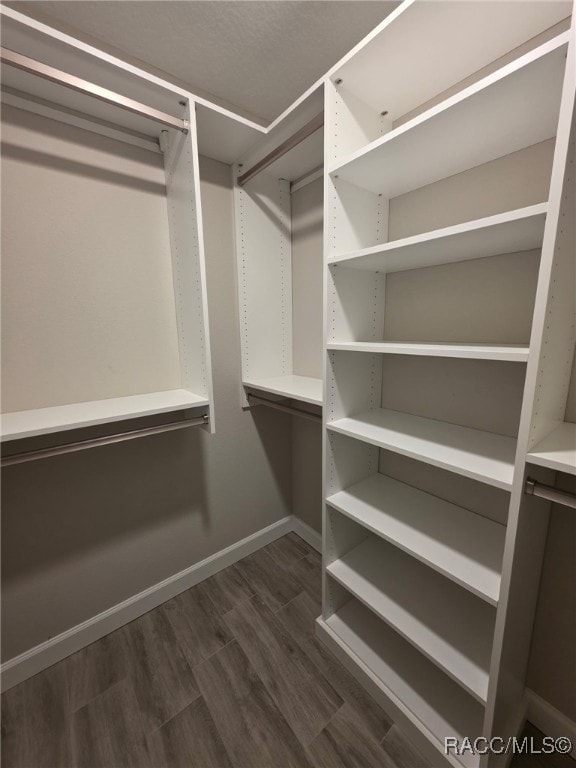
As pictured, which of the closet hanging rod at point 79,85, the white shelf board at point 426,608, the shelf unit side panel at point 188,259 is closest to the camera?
the closet hanging rod at point 79,85

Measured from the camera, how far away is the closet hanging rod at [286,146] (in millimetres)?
1190

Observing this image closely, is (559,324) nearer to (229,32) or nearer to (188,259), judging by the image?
(188,259)

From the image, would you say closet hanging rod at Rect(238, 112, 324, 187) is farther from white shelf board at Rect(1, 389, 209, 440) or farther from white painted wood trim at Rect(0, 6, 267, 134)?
white shelf board at Rect(1, 389, 209, 440)

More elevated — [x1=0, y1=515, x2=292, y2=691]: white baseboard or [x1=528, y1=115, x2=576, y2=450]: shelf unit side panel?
[x1=528, y1=115, x2=576, y2=450]: shelf unit side panel

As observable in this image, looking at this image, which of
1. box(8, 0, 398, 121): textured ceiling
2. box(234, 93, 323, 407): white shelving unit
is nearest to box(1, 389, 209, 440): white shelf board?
box(234, 93, 323, 407): white shelving unit

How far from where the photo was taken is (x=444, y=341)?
1.23 meters

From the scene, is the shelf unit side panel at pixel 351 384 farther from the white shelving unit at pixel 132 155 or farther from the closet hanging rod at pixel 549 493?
the closet hanging rod at pixel 549 493

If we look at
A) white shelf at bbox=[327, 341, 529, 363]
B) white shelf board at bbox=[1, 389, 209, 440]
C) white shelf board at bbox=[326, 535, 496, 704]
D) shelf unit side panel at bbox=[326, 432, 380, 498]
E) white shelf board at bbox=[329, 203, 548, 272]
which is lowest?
white shelf board at bbox=[326, 535, 496, 704]

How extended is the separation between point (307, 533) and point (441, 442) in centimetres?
142

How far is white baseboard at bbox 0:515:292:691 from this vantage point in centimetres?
132

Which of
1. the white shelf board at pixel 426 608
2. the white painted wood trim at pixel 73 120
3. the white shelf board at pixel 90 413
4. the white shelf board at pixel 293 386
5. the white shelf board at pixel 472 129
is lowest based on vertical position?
the white shelf board at pixel 426 608

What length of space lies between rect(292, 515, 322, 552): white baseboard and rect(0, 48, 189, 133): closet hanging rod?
90.3 inches

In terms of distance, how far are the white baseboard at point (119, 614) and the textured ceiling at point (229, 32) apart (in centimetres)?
247

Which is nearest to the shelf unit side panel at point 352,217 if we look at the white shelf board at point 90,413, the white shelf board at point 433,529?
the white shelf board at point 90,413
